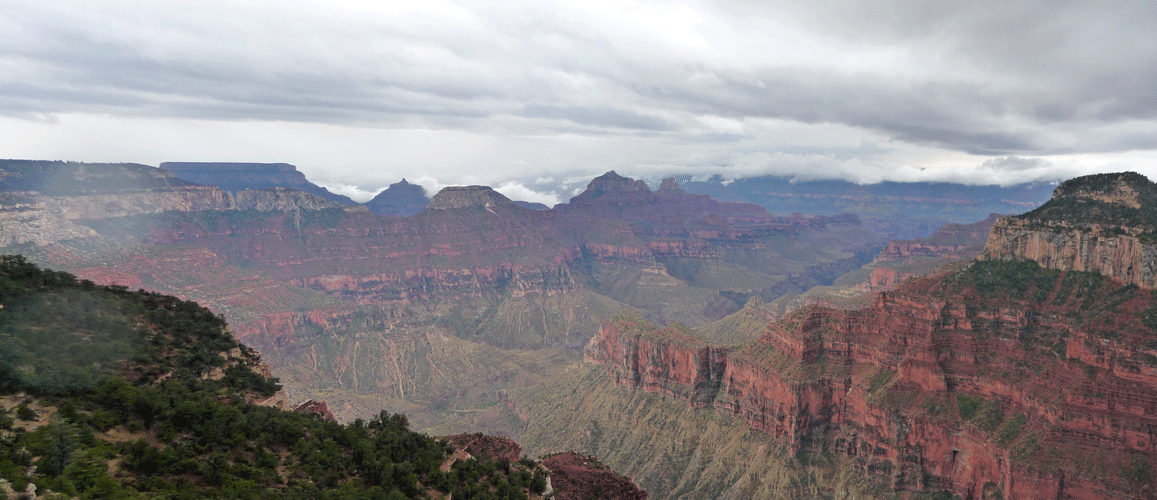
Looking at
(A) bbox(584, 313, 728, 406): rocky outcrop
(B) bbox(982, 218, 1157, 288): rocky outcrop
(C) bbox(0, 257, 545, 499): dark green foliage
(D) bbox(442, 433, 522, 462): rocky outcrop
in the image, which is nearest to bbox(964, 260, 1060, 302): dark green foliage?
(B) bbox(982, 218, 1157, 288): rocky outcrop

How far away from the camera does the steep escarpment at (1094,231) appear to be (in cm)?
7688

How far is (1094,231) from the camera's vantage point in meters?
83.2

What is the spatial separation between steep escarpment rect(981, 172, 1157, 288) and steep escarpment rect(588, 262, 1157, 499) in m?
2.30

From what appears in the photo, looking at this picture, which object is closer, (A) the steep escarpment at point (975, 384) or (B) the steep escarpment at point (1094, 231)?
(A) the steep escarpment at point (975, 384)

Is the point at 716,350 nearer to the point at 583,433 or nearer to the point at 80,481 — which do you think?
the point at 583,433

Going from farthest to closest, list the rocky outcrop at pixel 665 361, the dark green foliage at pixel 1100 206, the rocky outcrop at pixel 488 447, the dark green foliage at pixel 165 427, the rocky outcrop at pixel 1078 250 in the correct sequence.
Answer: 1. the rocky outcrop at pixel 665 361
2. the dark green foliage at pixel 1100 206
3. the rocky outcrop at pixel 1078 250
4. the rocky outcrop at pixel 488 447
5. the dark green foliage at pixel 165 427

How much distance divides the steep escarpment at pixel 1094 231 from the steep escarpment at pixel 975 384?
7.55ft

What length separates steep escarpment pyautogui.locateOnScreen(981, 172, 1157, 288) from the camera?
7688cm

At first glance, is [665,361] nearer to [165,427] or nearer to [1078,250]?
[1078,250]

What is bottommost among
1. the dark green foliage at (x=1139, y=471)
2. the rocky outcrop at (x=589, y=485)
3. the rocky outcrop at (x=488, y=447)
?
the dark green foliage at (x=1139, y=471)

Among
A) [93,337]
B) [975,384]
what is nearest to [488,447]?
[93,337]

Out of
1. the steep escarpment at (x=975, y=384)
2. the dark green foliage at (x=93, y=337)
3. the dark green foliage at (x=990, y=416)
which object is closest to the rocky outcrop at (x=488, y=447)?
the dark green foliage at (x=93, y=337)

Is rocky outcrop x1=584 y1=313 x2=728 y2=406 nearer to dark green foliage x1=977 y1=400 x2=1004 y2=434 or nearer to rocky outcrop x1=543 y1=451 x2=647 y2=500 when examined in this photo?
dark green foliage x1=977 y1=400 x2=1004 y2=434

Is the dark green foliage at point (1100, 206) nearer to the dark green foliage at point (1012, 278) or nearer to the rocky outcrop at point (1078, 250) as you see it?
the rocky outcrop at point (1078, 250)
